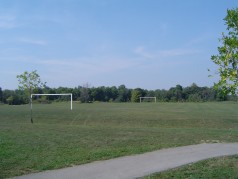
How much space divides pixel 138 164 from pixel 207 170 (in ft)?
5.86

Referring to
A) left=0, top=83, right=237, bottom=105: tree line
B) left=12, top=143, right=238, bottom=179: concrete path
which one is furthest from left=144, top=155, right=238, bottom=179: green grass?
left=0, top=83, right=237, bottom=105: tree line

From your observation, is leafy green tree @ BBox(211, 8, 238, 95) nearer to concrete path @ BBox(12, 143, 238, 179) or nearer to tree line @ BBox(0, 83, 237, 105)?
concrete path @ BBox(12, 143, 238, 179)

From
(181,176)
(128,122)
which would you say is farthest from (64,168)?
(128,122)

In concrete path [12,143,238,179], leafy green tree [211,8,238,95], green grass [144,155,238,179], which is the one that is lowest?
green grass [144,155,238,179]

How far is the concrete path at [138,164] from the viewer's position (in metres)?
8.38

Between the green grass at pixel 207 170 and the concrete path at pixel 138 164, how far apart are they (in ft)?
1.22

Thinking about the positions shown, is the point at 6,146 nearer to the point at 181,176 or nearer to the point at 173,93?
the point at 181,176

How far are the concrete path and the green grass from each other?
1.22ft

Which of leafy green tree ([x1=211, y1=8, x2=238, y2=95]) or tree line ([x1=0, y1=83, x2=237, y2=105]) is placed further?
tree line ([x1=0, y1=83, x2=237, y2=105])

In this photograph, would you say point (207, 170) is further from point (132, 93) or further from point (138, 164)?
point (132, 93)

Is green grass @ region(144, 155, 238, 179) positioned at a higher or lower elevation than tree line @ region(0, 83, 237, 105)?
lower

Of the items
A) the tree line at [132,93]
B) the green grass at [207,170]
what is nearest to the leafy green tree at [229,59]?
the green grass at [207,170]

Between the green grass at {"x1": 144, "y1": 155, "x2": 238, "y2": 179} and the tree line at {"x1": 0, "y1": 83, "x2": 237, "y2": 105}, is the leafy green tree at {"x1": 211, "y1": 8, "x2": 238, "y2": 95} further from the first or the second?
the tree line at {"x1": 0, "y1": 83, "x2": 237, "y2": 105}

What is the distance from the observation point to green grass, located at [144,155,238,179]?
8305mm
